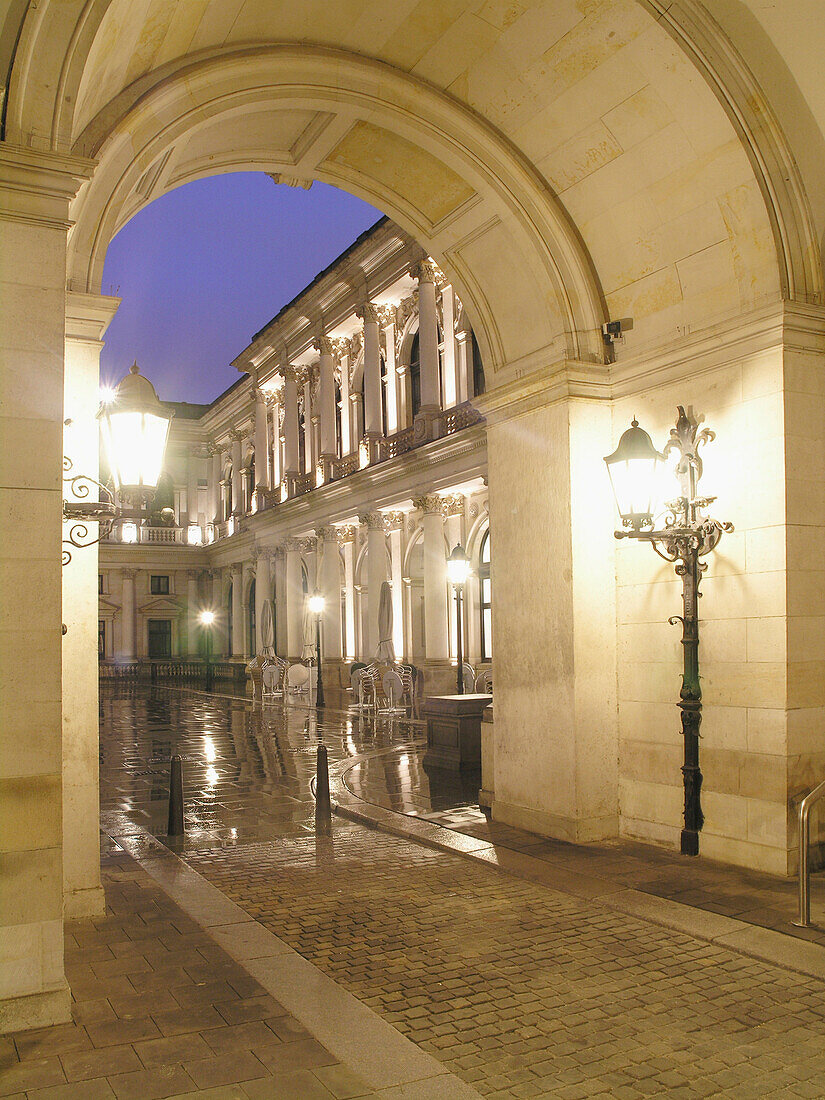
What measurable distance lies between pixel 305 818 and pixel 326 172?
6.39 m

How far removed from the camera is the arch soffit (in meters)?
6.41

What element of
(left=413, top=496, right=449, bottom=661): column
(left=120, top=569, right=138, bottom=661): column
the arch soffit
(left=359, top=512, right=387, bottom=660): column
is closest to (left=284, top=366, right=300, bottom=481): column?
(left=359, top=512, right=387, bottom=660): column

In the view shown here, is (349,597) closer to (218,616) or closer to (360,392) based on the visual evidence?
(360,392)

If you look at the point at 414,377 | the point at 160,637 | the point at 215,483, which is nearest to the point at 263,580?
the point at 414,377

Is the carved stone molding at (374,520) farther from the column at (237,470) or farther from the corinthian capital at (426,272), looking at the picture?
the column at (237,470)

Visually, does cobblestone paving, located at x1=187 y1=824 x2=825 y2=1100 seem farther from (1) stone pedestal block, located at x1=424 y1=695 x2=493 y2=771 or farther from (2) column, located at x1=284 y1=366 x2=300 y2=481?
(2) column, located at x1=284 y1=366 x2=300 y2=481

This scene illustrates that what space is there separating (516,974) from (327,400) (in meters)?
28.3

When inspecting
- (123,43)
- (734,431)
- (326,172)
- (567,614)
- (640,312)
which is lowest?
(567,614)

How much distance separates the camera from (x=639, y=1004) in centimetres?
464

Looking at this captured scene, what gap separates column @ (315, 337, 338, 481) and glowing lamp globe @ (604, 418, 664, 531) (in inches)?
1006

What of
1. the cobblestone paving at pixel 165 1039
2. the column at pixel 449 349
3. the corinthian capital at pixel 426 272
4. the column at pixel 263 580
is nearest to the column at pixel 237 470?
the column at pixel 263 580

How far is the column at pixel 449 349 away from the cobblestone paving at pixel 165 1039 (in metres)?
21.3

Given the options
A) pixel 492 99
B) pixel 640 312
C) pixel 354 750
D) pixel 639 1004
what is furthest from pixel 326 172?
pixel 354 750

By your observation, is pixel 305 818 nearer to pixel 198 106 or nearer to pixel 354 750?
pixel 354 750
